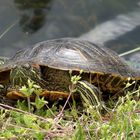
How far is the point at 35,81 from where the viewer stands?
8.40 feet

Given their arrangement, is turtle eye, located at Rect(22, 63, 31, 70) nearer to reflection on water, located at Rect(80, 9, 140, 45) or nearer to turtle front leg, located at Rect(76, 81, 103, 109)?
turtle front leg, located at Rect(76, 81, 103, 109)

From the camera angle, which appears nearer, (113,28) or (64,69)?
(64,69)

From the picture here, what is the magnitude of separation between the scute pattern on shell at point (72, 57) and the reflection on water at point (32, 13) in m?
2.95

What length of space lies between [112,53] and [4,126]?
1.08 metres

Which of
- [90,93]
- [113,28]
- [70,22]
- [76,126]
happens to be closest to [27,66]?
[90,93]

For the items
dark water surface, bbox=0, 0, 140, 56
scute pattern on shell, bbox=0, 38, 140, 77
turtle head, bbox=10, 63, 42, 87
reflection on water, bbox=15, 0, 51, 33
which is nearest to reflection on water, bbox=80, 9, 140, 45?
dark water surface, bbox=0, 0, 140, 56

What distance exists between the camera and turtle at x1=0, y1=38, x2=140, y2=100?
2.55 metres

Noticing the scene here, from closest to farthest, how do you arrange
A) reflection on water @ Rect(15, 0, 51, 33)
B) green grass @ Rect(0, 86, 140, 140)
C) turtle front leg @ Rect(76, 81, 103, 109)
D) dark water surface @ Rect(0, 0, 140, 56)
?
green grass @ Rect(0, 86, 140, 140) < turtle front leg @ Rect(76, 81, 103, 109) < dark water surface @ Rect(0, 0, 140, 56) < reflection on water @ Rect(15, 0, 51, 33)

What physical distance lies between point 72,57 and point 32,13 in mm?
3444

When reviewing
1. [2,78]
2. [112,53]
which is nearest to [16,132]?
[2,78]

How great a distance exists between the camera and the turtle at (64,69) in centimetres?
255

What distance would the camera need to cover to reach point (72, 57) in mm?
2641

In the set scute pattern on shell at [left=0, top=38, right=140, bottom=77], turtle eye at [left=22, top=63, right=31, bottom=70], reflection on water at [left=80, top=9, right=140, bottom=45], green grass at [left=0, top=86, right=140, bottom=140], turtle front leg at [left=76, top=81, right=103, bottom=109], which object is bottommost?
green grass at [left=0, top=86, right=140, bottom=140]

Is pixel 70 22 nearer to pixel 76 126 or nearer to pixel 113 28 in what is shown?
pixel 113 28
